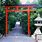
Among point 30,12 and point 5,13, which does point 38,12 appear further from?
point 5,13

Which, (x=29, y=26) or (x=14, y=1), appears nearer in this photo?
(x=29, y=26)

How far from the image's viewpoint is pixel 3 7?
48.9ft

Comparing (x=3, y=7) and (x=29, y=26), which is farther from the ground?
(x=3, y=7)

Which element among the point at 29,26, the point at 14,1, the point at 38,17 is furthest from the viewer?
the point at 14,1

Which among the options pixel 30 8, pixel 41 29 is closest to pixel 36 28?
pixel 41 29

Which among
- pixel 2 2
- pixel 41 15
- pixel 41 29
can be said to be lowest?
pixel 41 29

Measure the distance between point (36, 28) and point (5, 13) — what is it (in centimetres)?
271

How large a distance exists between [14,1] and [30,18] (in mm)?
2441

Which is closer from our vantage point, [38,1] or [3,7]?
[3,7]

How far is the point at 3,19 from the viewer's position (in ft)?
Result: 48.9

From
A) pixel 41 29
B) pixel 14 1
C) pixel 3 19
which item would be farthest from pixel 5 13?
pixel 41 29

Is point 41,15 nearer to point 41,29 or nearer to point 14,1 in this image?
point 41,29

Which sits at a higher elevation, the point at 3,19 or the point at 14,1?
the point at 14,1

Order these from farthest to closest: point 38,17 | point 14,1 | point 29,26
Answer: point 14,1
point 29,26
point 38,17
